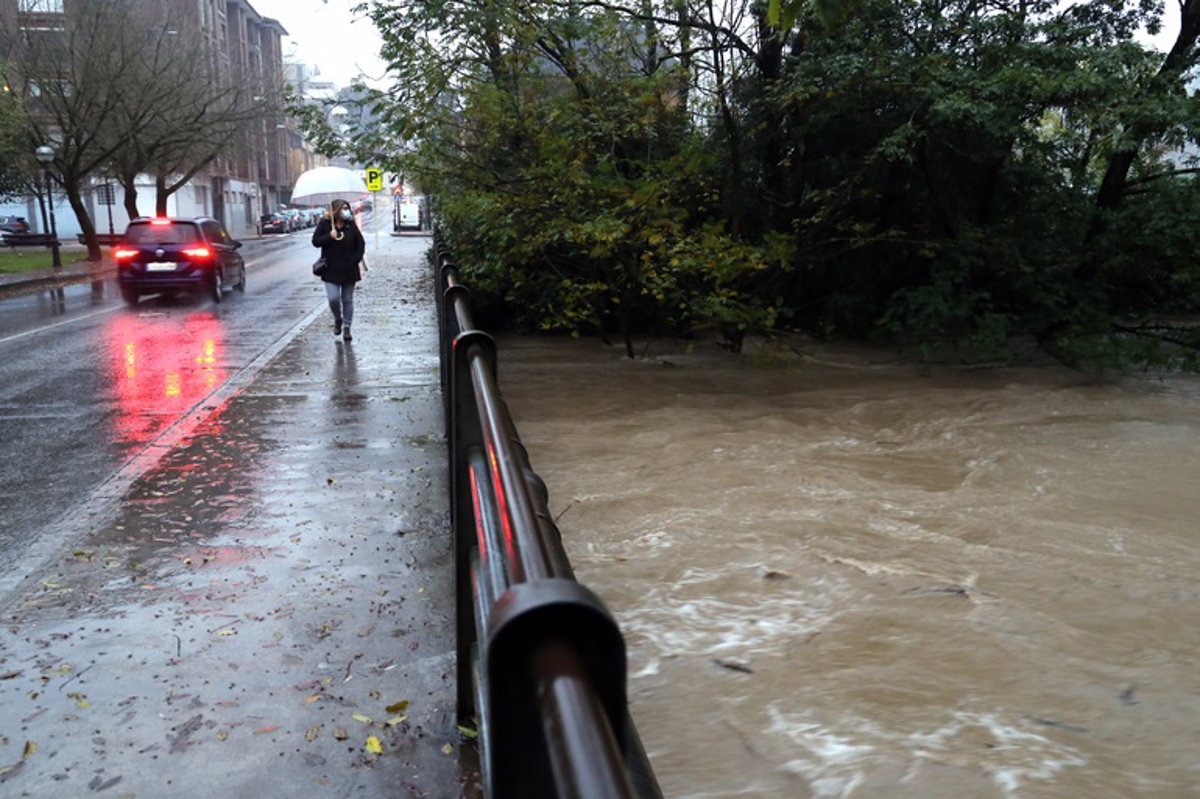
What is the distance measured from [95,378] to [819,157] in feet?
29.0

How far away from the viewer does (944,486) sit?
814cm

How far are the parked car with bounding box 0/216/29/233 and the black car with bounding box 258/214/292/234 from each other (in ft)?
57.4

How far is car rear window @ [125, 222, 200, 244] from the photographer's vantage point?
2023 cm

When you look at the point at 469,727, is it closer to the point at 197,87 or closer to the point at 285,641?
the point at 285,641

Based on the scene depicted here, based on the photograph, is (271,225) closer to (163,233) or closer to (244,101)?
(244,101)

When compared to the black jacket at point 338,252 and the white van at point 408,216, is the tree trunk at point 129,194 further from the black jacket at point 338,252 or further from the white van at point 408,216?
the black jacket at point 338,252

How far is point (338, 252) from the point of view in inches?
523

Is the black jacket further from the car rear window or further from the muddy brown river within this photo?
the car rear window

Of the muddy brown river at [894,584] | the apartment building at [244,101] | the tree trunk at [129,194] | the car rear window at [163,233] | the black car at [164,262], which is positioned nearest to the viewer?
the muddy brown river at [894,584]

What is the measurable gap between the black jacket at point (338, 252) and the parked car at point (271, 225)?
53880 mm

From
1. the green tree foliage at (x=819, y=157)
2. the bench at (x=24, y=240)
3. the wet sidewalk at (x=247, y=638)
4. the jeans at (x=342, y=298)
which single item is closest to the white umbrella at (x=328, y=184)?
the bench at (x=24, y=240)

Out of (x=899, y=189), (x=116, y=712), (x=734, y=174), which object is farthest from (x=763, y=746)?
(x=899, y=189)

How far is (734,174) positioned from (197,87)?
30430 mm

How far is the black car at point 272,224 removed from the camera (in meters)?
65.1
